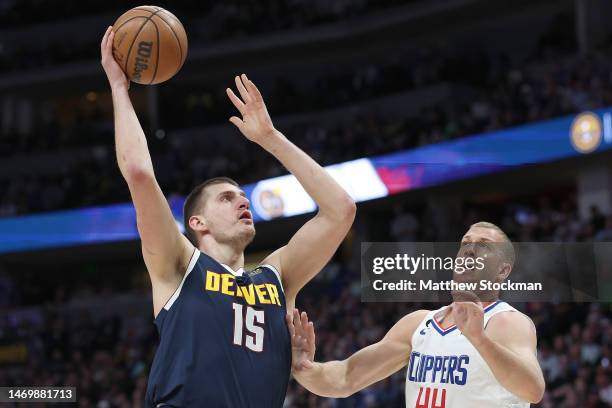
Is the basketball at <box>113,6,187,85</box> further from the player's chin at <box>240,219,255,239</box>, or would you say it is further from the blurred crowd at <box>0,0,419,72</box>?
the blurred crowd at <box>0,0,419,72</box>

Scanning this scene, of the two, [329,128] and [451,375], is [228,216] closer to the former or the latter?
[451,375]

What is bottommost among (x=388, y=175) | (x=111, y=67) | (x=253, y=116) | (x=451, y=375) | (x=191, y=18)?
(x=451, y=375)

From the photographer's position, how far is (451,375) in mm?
4145

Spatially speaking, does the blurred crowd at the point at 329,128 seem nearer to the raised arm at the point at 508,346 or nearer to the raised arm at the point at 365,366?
the raised arm at the point at 365,366

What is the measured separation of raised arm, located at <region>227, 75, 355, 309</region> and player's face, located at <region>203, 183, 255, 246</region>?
244mm

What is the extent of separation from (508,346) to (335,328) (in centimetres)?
1197

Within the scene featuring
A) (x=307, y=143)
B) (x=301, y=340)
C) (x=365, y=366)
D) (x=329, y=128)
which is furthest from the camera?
(x=329, y=128)

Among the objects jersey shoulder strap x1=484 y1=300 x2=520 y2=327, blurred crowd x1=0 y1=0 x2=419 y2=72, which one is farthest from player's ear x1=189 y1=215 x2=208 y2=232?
blurred crowd x1=0 y1=0 x2=419 y2=72

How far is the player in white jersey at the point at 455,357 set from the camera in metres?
3.82

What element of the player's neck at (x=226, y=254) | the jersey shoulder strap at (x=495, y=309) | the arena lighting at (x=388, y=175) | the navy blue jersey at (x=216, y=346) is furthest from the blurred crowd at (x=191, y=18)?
the navy blue jersey at (x=216, y=346)

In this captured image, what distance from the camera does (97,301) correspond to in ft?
76.3

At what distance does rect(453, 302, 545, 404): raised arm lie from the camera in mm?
3551

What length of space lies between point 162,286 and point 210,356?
339mm

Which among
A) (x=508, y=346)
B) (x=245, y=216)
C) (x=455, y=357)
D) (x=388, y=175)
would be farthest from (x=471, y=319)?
(x=388, y=175)
